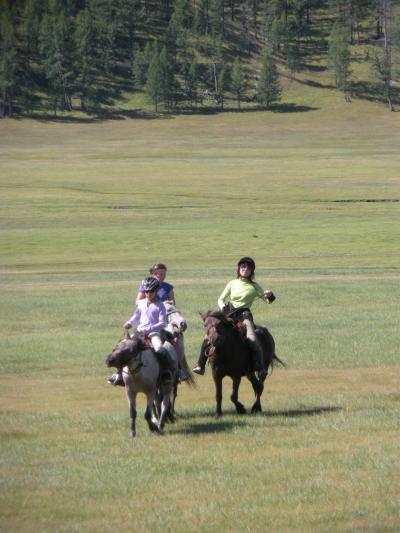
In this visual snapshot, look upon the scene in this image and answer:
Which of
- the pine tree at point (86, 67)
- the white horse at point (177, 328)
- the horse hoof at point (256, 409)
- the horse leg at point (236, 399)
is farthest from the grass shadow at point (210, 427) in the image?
the pine tree at point (86, 67)

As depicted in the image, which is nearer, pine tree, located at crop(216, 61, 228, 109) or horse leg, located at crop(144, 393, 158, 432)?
horse leg, located at crop(144, 393, 158, 432)

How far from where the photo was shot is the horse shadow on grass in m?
14.5

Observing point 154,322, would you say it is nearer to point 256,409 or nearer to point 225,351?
point 225,351

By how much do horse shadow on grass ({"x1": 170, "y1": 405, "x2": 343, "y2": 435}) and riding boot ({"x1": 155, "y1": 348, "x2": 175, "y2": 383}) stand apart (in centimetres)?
81

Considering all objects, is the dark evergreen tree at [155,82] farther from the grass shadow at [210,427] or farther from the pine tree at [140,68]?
the grass shadow at [210,427]

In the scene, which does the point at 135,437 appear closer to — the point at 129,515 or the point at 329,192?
the point at 129,515

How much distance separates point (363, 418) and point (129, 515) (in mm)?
5788

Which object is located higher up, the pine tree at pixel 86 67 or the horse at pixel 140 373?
the pine tree at pixel 86 67

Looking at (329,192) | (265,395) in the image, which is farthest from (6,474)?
(329,192)

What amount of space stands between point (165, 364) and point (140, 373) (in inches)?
26.0

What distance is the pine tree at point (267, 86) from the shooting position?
17850 centimetres

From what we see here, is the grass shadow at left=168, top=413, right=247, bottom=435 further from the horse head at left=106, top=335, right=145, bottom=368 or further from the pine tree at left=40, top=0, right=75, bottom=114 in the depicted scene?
the pine tree at left=40, top=0, right=75, bottom=114

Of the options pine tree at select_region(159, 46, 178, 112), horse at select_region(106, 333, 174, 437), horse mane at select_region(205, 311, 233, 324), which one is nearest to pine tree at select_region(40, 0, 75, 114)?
pine tree at select_region(159, 46, 178, 112)

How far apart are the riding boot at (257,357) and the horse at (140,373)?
4.92 feet
